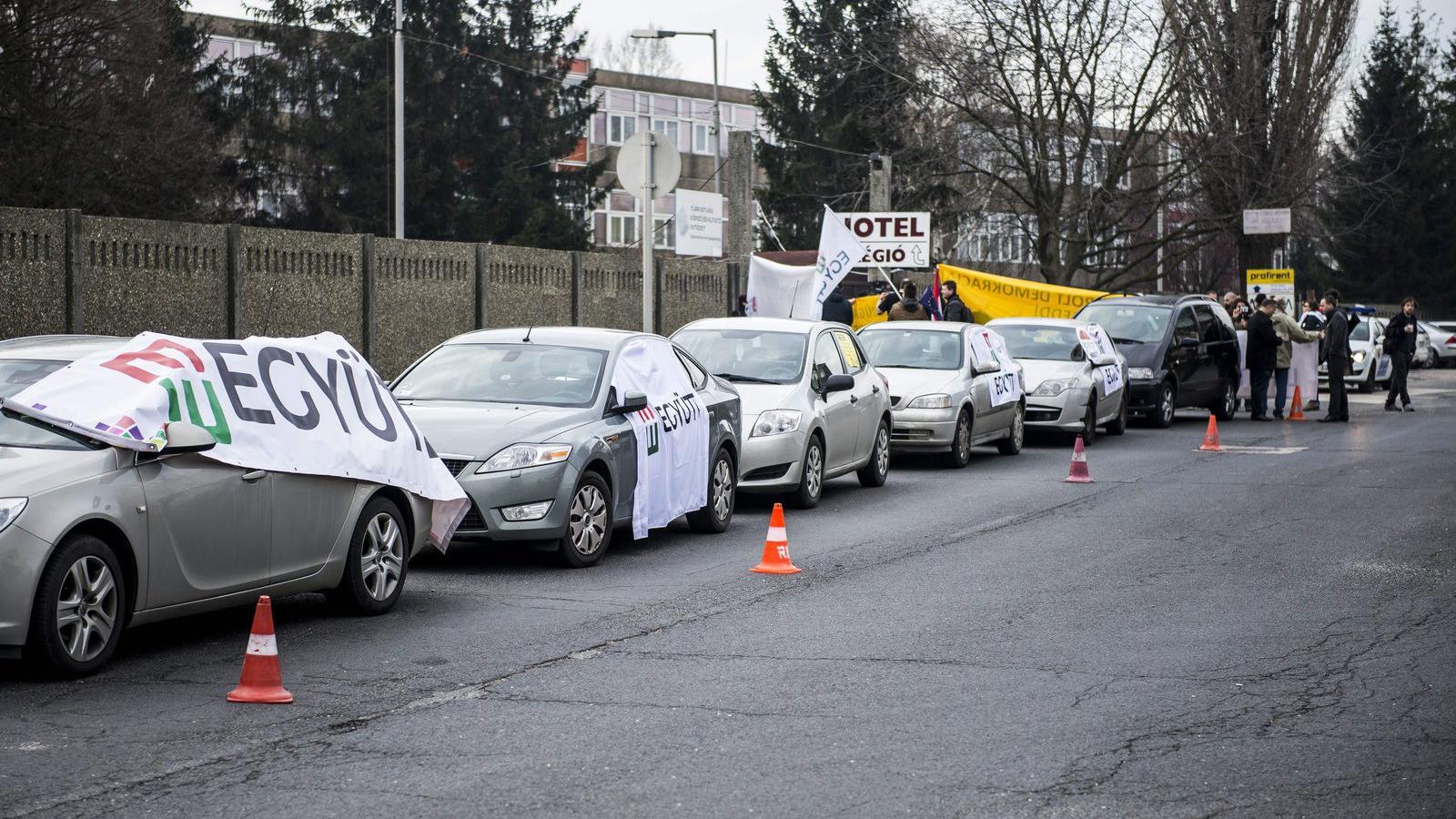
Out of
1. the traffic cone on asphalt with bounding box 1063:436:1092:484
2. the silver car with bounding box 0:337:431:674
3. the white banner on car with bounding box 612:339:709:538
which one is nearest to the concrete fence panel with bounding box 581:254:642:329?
the traffic cone on asphalt with bounding box 1063:436:1092:484

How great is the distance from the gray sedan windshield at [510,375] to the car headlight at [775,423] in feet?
8.61

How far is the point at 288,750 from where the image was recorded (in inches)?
249

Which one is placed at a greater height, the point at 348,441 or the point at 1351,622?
the point at 348,441

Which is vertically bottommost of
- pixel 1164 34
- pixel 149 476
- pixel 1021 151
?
pixel 149 476

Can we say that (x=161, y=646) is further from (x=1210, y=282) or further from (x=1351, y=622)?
(x=1210, y=282)

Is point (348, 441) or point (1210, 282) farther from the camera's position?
point (1210, 282)

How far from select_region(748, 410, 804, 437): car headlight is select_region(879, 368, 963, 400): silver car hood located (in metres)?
4.13

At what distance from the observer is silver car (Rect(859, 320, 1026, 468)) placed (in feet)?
61.3

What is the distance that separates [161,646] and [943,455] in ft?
41.5

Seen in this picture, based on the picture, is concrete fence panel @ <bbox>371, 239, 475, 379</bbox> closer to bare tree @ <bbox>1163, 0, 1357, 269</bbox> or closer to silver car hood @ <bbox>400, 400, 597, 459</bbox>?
silver car hood @ <bbox>400, 400, 597, 459</bbox>

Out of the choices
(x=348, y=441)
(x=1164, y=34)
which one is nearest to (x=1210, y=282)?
(x=1164, y=34)

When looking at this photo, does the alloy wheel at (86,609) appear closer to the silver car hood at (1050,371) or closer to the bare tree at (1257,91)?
the silver car hood at (1050,371)

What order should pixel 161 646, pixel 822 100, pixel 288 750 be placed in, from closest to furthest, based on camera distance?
pixel 288 750, pixel 161 646, pixel 822 100

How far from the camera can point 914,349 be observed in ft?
65.2
